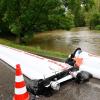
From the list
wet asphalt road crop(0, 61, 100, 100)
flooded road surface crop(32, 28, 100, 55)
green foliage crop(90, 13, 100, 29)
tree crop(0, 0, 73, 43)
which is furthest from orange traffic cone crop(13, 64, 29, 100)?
green foliage crop(90, 13, 100, 29)

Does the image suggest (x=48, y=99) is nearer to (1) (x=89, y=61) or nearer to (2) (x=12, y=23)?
(1) (x=89, y=61)

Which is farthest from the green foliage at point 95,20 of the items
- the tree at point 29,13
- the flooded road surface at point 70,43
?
the tree at point 29,13

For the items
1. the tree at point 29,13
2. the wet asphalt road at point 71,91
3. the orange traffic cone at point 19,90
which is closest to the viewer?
the orange traffic cone at point 19,90

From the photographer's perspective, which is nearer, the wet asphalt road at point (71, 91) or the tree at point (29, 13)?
the wet asphalt road at point (71, 91)

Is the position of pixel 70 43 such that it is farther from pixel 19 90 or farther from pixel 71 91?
pixel 19 90

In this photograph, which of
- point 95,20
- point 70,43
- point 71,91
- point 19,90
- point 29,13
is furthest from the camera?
point 95,20

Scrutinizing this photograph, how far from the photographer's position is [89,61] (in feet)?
21.3

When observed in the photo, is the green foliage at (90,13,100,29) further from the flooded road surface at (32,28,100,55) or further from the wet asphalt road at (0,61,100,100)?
the wet asphalt road at (0,61,100,100)

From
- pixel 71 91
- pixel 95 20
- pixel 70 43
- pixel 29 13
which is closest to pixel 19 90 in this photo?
pixel 71 91

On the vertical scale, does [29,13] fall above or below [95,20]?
above

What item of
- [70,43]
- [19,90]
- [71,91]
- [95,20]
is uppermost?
[19,90]

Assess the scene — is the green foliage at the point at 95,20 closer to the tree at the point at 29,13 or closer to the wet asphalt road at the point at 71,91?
the tree at the point at 29,13

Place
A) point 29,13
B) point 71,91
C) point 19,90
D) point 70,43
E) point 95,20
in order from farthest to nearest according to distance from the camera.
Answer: point 95,20 → point 70,43 → point 29,13 → point 71,91 → point 19,90

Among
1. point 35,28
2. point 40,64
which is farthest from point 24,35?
point 40,64
